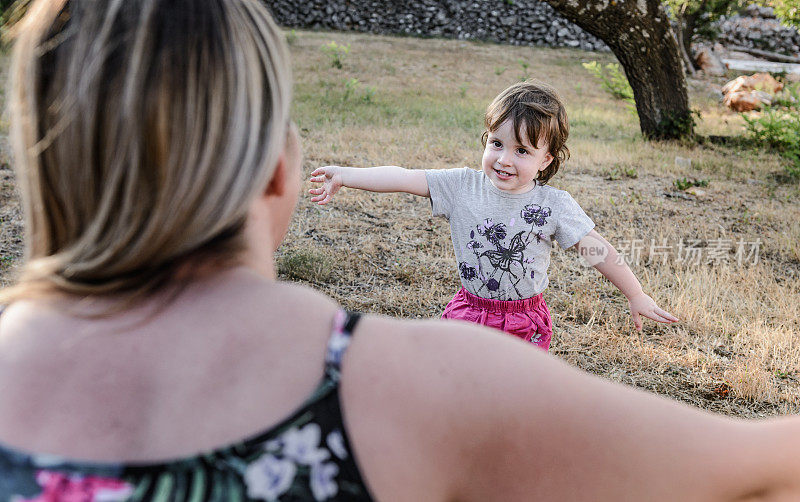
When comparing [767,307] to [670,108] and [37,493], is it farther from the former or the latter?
[670,108]

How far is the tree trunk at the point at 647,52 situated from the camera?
7.56m

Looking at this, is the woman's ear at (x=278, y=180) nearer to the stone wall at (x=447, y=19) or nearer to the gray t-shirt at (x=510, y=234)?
the gray t-shirt at (x=510, y=234)

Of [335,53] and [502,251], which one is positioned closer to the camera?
[502,251]

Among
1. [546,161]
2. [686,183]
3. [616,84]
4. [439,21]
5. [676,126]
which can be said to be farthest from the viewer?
[439,21]

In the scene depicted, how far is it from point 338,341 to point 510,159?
199 centimetres

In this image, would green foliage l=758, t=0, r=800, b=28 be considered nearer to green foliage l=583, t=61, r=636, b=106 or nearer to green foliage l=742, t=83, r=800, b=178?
green foliage l=742, t=83, r=800, b=178

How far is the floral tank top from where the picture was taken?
0.83 meters

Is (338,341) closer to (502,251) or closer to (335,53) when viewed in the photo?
(502,251)

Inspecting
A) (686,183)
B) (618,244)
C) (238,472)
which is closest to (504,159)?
(238,472)

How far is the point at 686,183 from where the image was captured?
243 inches

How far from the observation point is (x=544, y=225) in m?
2.79

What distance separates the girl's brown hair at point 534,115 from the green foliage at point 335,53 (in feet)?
32.7

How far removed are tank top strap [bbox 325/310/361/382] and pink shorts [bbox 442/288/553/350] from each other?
180cm

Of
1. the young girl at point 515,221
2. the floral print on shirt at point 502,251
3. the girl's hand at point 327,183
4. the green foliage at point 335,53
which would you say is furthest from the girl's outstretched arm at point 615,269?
the green foliage at point 335,53
